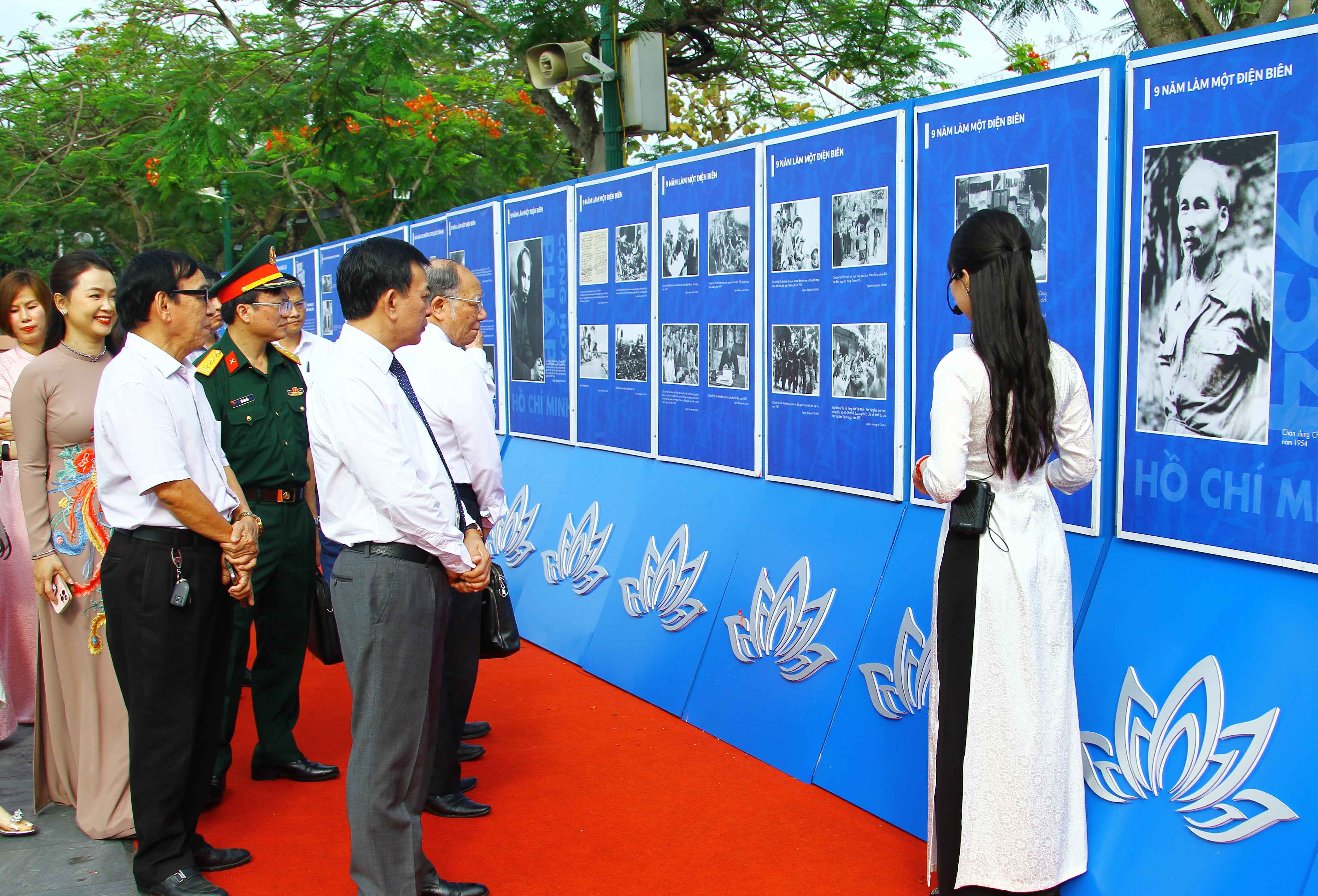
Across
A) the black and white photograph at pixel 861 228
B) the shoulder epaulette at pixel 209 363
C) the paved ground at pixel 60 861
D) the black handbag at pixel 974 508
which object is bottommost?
the paved ground at pixel 60 861

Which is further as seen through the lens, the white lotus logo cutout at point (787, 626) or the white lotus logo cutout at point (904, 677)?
the white lotus logo cutout at point (787, 626)

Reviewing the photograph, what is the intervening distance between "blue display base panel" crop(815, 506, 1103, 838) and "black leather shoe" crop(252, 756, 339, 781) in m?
1.99

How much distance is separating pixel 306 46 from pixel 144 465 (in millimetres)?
9933

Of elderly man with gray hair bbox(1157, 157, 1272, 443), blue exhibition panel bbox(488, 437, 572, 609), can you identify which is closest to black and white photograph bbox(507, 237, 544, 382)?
blue exhibition panel bbox(488, 437, 572, 609)

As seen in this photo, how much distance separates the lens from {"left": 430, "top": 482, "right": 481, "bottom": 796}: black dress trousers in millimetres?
4070

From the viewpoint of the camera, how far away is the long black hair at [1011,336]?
3035mm

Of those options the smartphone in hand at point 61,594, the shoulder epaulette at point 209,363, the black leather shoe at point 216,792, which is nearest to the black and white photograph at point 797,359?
the shoulder epaulette at point 209,363

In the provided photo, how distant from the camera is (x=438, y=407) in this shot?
3957mm

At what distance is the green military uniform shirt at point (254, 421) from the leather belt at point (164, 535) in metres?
0.97

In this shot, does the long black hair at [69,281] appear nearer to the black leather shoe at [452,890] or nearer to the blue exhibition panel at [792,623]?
the black leather shoe at [452,890]

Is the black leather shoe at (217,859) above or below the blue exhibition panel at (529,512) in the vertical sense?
below

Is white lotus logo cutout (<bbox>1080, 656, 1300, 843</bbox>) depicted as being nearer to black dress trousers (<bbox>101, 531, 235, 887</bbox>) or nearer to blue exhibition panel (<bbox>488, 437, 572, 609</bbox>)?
black dress trousers (<bbox>101, 531, 235, 887</bbox>)

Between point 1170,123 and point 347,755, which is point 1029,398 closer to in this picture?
point 1170,123

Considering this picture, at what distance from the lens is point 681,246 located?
5547 millimetres
